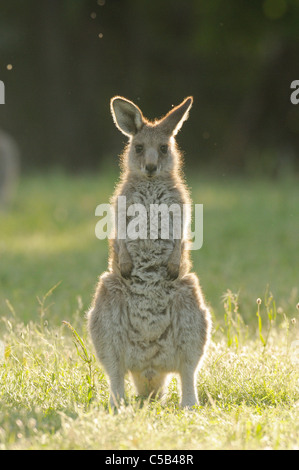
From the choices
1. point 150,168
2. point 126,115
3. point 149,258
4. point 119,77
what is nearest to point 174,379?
point 149,258

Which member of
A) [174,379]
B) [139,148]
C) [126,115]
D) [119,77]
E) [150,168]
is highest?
[119,77]

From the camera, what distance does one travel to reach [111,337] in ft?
15.9

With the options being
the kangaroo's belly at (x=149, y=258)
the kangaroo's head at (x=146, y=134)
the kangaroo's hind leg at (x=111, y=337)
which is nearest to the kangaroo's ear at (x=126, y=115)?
the kangaroo's head at (x=146, y=134)

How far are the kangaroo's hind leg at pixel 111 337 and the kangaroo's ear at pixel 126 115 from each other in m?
1.17

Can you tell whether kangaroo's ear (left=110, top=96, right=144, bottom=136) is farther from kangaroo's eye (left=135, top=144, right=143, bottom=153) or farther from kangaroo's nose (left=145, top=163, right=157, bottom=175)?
kangaroo's nose (left=145, top=163, right=157, bottom=175)

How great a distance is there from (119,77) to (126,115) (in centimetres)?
1654

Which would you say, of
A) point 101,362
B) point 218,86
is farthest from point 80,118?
point 101,362

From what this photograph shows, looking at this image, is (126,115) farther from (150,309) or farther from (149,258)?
(150,309)

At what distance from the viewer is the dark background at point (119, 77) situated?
20.5m

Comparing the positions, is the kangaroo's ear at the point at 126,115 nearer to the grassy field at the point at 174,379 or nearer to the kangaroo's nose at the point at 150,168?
the kangaroo's nose at the point at 150,168

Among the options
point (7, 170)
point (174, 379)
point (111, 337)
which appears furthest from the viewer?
point (7, 170)

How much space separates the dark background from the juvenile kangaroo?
48.5 ft
